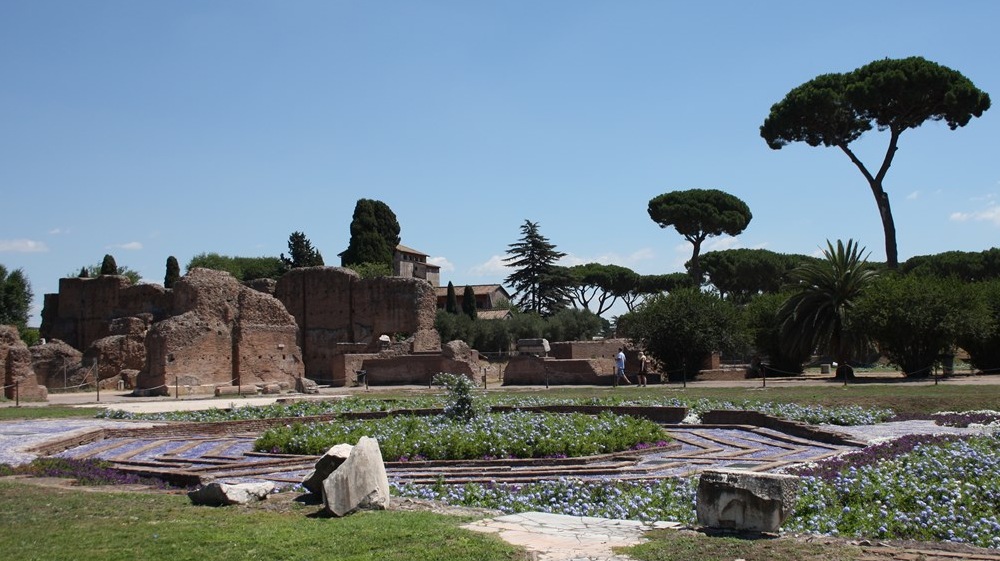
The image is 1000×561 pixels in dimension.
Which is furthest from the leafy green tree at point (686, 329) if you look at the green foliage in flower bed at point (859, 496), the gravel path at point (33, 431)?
the green foliage in flower bed at point (859, 496)

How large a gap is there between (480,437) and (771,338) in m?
23.7

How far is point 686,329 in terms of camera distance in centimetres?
3152

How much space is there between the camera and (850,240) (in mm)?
31344

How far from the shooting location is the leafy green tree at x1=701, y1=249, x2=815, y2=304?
212ft

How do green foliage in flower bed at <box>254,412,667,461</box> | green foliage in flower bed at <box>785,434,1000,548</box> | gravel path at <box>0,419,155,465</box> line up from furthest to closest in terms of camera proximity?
1. gravel path at <box>0,419,155,465</box>
2. green foliage in flower bed at <box>254,412,667,461</box>
3. green foliage in flower bed at <box>785,434,1000,548</box>

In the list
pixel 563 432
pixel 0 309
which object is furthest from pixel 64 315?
pixel 563 432

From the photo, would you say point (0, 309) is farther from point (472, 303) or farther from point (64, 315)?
point (472, 303)

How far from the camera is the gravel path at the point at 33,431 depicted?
13139mm

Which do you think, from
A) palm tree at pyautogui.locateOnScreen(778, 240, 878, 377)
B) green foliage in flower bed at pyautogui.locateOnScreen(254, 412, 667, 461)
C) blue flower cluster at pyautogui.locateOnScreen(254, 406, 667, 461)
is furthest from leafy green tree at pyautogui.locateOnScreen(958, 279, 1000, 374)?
green foliage in flower bed at pyautogui.locateOnScreen(254, 412, 667, 461)

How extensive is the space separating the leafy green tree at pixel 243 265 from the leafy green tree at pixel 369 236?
42.7 ft

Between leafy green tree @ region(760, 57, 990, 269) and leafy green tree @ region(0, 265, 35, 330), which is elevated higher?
leafy green tree @ region(760, 57, 990, 269)

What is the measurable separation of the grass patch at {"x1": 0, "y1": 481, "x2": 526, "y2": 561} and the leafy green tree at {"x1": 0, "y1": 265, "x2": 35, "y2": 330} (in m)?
58.1

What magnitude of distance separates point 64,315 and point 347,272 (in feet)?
54.2

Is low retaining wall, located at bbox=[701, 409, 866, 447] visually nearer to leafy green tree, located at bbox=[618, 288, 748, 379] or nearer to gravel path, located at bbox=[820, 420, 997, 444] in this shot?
gravel path, located at bbox=[820, 420, 997, 444]
